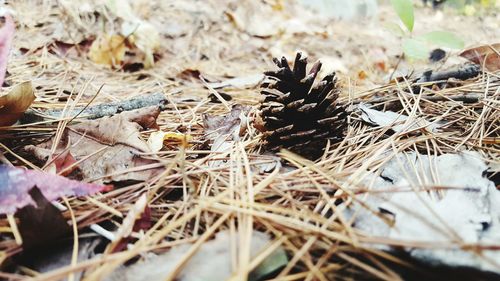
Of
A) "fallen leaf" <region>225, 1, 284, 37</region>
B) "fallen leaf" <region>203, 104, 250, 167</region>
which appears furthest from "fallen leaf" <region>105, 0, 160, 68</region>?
"fallen leaf" <region>203, 104, 250, 167</region>

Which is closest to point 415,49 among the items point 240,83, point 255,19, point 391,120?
point 391,120

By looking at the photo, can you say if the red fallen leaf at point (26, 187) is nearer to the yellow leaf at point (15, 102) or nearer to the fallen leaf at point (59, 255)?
the fallen leaf at point (59, 255)

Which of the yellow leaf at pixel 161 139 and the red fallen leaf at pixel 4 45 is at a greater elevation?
the red fallen leaf at pixel 4 45

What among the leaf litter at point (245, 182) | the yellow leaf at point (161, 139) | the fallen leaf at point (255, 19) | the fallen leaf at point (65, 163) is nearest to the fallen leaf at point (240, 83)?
the leaf litter at point (245, 182)

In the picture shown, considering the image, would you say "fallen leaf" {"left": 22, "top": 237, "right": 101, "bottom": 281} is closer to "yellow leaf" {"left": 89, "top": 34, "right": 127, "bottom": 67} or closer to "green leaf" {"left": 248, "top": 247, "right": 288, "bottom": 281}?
"green leaf" {"left": 248, "top": 247, "right": 288, "bottom": 281}

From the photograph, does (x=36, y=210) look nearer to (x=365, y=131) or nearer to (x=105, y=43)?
(x=365, y=131)

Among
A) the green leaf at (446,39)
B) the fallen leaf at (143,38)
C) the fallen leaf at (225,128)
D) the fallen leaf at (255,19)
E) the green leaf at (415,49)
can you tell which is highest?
the fallen leaf at (255,19)
